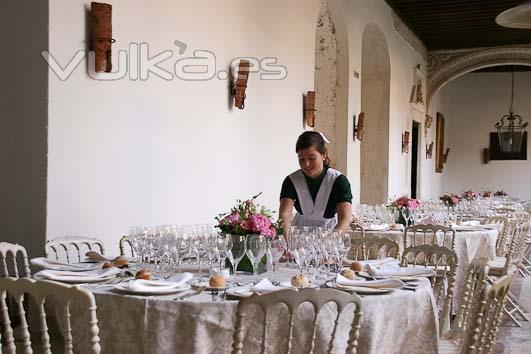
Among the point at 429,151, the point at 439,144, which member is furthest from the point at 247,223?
the point at 439,144

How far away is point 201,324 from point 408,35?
39.1 ft

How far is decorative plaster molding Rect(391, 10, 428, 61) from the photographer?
1255cm

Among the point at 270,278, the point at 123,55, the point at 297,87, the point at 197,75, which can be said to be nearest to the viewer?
the point at 270,278

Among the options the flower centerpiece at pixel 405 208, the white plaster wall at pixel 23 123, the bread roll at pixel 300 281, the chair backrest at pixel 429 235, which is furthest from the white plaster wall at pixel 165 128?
the bread roll at pixel 300 281

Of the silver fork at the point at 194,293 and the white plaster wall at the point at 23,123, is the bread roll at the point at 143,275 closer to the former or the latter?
the silver fork at the point at 194,293

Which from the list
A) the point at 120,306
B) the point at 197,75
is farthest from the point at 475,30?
the point at 120,306

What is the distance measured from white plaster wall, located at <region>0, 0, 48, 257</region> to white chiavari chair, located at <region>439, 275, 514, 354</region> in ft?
8.98

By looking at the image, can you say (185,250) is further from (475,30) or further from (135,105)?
(475,30)

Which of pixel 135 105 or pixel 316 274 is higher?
pixel 135 105

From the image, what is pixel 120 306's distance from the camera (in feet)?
9.08

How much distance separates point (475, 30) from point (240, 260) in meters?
11.8

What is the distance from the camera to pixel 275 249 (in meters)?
3.45

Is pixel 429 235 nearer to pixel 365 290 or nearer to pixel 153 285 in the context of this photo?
pixel 365 290

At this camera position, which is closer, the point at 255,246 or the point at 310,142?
the point at 255,246
